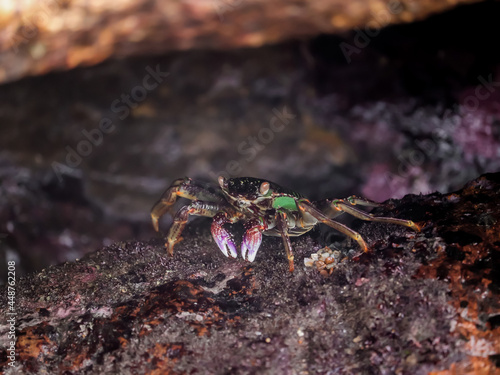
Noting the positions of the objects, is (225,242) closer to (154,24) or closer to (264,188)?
(264,188)

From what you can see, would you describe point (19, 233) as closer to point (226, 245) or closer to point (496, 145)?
point (226, 245)

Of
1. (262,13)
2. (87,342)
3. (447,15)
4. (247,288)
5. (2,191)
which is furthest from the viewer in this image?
(2,191)

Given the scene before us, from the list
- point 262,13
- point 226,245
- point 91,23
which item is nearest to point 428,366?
point 226,245

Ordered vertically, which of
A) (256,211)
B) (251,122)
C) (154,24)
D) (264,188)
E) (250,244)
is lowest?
(251,122)

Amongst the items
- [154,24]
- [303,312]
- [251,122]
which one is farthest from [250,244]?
[251,122]

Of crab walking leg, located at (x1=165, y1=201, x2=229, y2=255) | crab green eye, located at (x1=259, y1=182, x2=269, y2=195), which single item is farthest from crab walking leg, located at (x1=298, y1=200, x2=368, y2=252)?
crab walking leg, located at (x1=165, y1=201, x2=229, y2=255)

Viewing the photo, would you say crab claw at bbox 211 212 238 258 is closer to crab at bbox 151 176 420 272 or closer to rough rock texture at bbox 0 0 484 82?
crab at bbox 151 176 420 272
